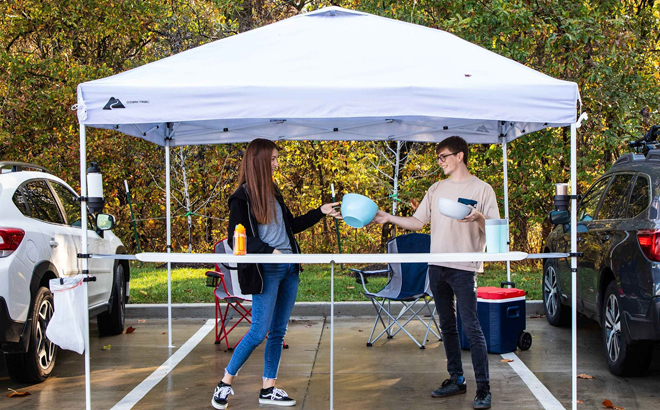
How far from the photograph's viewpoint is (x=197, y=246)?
1362 cm

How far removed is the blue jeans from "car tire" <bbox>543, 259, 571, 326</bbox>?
3666 millimetres

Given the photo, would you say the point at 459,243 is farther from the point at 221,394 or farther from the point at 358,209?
the point at 221,394

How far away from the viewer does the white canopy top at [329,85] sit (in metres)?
4.22

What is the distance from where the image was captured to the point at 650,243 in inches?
182

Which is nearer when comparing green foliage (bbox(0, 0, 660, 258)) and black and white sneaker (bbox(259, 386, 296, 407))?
black and white sneaker (bbox(259, 386, 296, 407))

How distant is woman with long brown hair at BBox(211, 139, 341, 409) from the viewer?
167 inches

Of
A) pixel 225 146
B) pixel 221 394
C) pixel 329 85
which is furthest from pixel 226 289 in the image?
pixel 225 146

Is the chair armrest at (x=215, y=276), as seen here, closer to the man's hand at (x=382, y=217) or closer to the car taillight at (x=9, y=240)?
the car taillight at (x=9, y=240)

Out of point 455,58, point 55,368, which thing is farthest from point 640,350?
point 55,368

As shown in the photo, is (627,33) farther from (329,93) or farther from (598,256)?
(329,93)

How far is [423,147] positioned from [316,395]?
8.39 meters

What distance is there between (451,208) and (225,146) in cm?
917

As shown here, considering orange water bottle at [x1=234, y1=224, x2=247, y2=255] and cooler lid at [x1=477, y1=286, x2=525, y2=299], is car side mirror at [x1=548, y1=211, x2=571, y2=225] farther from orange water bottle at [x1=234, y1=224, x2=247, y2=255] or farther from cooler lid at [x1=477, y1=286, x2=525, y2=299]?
orange water bottle at [x1=234, y1=224, x2=247, y2=255]

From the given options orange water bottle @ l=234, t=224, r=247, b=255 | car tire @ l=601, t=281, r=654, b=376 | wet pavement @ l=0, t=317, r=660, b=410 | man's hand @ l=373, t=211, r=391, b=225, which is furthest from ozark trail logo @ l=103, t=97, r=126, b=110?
car tire @ l=601, t=281, r=654, b=376
